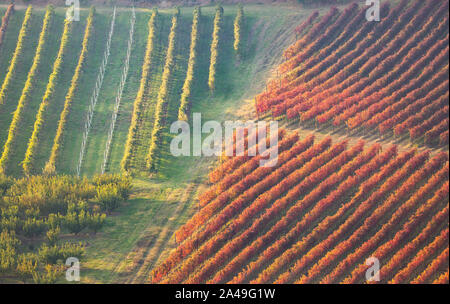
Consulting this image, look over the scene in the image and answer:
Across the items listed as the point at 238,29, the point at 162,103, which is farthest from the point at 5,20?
the point at 238,29

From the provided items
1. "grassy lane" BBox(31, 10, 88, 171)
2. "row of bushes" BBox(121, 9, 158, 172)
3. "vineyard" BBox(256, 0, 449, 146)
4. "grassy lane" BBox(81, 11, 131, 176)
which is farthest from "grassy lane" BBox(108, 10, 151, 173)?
"vineyard" BBox(256, 0, 449, 146)

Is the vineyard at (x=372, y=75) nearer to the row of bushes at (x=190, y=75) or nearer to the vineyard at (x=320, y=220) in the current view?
the vineyard at (x=320, y=220)

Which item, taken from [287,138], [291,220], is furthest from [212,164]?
[291,220]

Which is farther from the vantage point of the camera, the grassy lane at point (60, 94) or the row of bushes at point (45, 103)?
the grassy lane at point (60, 94)

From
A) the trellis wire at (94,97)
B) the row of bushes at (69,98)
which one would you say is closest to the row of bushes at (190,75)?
the trellis wire at (94,97)

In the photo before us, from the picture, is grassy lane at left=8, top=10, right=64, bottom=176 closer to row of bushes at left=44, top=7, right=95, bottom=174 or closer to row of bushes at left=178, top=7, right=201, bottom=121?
row of bushes at left=44, top=7, right=95, bottom=174

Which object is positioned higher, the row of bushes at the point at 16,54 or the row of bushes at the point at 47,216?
the row of bushes at the point at 16,54

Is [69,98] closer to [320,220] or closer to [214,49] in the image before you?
[214,49]
